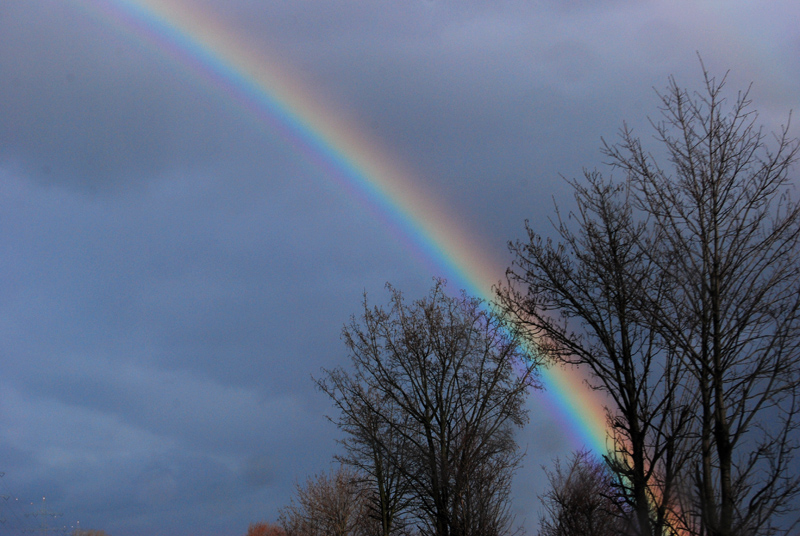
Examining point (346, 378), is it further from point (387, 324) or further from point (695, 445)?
point (695, 445)

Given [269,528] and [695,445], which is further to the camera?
[269,528]

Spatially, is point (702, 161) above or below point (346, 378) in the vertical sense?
below

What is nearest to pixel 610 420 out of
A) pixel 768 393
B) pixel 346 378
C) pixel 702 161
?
pixel 768 393

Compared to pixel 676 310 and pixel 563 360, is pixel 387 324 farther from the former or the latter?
pixel 676 310

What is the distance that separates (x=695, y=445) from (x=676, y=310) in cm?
153

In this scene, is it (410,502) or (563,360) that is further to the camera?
(410,502)

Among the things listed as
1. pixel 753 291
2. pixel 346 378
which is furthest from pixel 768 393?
pixel 346 378

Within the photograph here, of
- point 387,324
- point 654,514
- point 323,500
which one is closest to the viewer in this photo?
point 654,514

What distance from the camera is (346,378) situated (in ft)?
74.3

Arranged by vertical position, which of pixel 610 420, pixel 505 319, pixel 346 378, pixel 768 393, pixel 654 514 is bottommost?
pixel 654 514

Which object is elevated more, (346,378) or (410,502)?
(346,378)

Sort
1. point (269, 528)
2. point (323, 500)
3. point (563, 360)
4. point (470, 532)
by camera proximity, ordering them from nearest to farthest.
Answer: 1. point (563, 360)
2. point (470, 532)
3. point (323, 500)
4. point (269, 528)

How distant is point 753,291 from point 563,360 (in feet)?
8.18

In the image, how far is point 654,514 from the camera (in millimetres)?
8820
